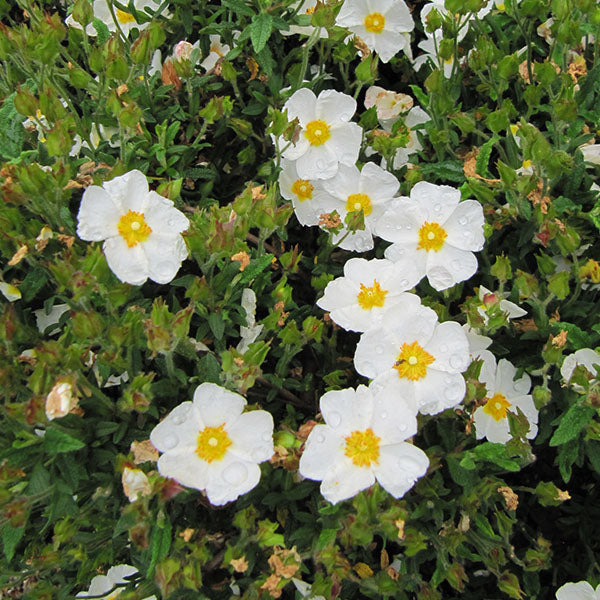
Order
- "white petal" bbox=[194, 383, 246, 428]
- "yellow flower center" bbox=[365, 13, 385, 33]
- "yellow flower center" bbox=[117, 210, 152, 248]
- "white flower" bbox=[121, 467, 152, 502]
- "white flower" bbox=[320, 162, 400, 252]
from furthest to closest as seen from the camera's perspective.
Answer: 1. "yellow flower center" bbox=[365, 13, 385, 33]
2. "white flower" bbox=[320, 162, 400, 252]
3. "yellow flower center" bbox=[117, 210, 152, 248]
4. "white petal" bbox=[194, 383, 246, 428]
5. "white flower" bbox=[121, 467, 152, 502]

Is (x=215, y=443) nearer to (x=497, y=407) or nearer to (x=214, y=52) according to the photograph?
(x=497, y=407)

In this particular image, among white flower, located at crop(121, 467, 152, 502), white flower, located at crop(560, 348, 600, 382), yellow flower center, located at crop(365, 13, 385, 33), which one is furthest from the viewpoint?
yellow flower center, located at crop(365, 13, 385, 33)

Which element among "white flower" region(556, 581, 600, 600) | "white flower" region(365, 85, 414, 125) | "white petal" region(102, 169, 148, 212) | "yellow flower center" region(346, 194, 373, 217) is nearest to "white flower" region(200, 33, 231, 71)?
"white flower" region(365, 85, 414, 125)

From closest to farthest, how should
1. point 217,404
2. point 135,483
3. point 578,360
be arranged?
point 135,483 → point 217,404 → point 578,360

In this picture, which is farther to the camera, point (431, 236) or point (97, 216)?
point (431, 236)

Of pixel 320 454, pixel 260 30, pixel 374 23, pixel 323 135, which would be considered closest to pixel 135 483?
pixel 320 454

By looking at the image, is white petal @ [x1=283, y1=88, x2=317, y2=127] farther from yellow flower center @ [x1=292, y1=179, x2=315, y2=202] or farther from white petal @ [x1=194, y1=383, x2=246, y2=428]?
white petal @ [x1=194, y1=383, x2=246, y2=428]

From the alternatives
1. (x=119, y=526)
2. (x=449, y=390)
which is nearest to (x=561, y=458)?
(x=449, y=390)
